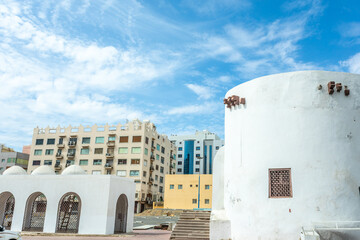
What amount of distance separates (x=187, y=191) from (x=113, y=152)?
15278 millimetres

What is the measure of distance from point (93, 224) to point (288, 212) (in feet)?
37.1

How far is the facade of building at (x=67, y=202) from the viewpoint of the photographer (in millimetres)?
19469

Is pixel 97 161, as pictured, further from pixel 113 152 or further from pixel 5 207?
pixel 5 207

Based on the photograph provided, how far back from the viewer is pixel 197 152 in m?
97.2

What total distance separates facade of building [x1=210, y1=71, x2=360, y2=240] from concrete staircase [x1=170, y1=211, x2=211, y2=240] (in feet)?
2.96

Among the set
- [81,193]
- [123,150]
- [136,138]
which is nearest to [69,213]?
[81,193]

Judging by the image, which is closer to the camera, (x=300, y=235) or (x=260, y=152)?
(x=300, y=235)

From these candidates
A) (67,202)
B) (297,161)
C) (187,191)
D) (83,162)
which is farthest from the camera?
(83,162)

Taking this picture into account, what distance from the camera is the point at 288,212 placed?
12.9m

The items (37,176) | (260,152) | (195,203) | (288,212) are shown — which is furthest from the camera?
(195,203)

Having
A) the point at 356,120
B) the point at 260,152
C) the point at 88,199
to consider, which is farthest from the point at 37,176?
the point at 356,120

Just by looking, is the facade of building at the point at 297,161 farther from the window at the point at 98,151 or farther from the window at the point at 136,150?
the window at the point at 98,151

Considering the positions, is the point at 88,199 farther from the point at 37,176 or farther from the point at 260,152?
the point at 260,152

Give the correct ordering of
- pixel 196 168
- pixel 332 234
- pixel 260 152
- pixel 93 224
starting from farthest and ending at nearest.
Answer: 1. pixel 196 168
2. pixel 93 224
3. pixel 260 152
4. pixel 332 234
